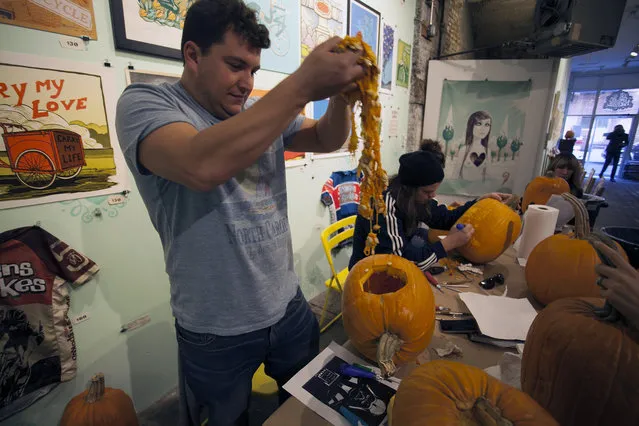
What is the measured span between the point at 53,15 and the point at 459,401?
1.70 metres

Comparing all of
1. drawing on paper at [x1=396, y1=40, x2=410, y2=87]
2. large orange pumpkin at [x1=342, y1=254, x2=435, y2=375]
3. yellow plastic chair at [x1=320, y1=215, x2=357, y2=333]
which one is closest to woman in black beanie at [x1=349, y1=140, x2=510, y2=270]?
yellow plastic chair at [x1=320, y1=215, x2=357, y2=333]

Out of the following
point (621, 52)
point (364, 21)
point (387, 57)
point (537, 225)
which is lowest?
point (537, 225)

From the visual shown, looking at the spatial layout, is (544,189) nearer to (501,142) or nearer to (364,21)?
(501,142)

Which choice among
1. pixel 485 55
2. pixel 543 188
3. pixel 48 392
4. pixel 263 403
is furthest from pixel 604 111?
pixel 48 392

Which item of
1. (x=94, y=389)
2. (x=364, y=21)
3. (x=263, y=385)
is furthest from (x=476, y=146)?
(x=94, y=389)

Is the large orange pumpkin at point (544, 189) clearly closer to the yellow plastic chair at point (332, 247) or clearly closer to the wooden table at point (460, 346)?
the wooden table at point (460, 346)

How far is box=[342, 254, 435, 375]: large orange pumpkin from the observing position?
807mm

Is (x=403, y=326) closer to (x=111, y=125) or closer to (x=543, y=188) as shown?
(x=111, y=125)

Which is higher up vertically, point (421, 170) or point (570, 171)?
point (421, 170)

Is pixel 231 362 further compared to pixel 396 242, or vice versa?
pixel 396 242

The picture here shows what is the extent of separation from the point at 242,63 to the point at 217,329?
2.49 feet

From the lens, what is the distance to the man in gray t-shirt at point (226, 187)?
626 mm

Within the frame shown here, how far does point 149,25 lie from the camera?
54.8 inches

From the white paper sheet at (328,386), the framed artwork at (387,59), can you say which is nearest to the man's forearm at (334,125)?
the white paper sheet at (328,386)
